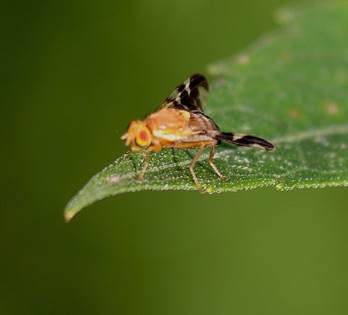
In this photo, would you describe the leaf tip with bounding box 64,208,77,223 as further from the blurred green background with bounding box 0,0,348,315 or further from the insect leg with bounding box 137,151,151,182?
the blurred green background with bounding box 0,0,348,315

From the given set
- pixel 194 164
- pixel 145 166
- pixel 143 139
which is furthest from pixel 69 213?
pixel 194 164

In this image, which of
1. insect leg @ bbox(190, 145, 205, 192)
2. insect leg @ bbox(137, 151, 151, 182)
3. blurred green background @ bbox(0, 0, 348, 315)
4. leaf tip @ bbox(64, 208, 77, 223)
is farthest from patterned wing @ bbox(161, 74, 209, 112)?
leaf tip @ bbox(64, 208, 77, 223)

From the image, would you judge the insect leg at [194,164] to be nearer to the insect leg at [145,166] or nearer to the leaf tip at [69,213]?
the insect leg at [145,166]

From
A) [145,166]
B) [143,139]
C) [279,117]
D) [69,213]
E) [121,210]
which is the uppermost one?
[279,117]

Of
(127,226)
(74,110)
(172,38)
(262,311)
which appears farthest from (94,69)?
(262,311)

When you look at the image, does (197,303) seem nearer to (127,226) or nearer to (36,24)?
(127,226)

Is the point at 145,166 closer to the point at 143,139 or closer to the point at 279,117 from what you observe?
the point at 143,139
